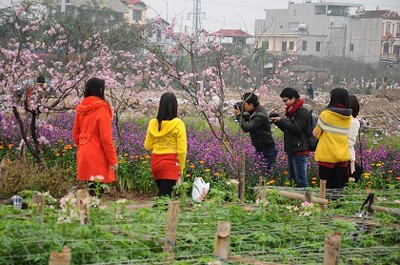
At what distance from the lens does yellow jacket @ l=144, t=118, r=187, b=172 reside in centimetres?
908

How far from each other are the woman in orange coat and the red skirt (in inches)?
18.4

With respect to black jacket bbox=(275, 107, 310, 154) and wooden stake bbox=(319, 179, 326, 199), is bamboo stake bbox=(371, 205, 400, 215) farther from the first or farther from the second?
black jacket bbox=(275, 107, 310, 154)

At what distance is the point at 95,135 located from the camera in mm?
8906

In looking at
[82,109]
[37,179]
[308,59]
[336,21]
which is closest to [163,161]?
[82,109]

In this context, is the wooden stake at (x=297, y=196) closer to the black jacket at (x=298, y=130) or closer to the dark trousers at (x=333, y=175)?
the dark trousers at (x=333, y=175)

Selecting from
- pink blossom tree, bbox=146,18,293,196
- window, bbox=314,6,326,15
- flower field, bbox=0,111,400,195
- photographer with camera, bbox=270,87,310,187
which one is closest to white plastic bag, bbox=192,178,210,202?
pink blossom tree, bbox=146,18,293,196

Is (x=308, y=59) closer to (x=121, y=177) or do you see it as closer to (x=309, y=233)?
(x=121, y=177)

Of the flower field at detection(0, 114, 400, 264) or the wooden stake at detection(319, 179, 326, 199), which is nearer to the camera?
the flower field at detection(0, 114, 400, 264)

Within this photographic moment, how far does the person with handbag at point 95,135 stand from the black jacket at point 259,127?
262 centimetres

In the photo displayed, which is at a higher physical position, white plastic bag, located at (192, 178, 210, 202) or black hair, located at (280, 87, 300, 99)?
black hair, located at (280, 87, 300, 99)

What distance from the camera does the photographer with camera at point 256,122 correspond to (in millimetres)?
11141

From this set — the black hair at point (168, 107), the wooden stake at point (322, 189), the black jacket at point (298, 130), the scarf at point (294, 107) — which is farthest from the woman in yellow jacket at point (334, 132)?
the black hair at point (168, 107)

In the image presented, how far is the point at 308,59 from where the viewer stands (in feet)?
194

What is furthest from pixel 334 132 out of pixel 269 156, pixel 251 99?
pixel 269 156
